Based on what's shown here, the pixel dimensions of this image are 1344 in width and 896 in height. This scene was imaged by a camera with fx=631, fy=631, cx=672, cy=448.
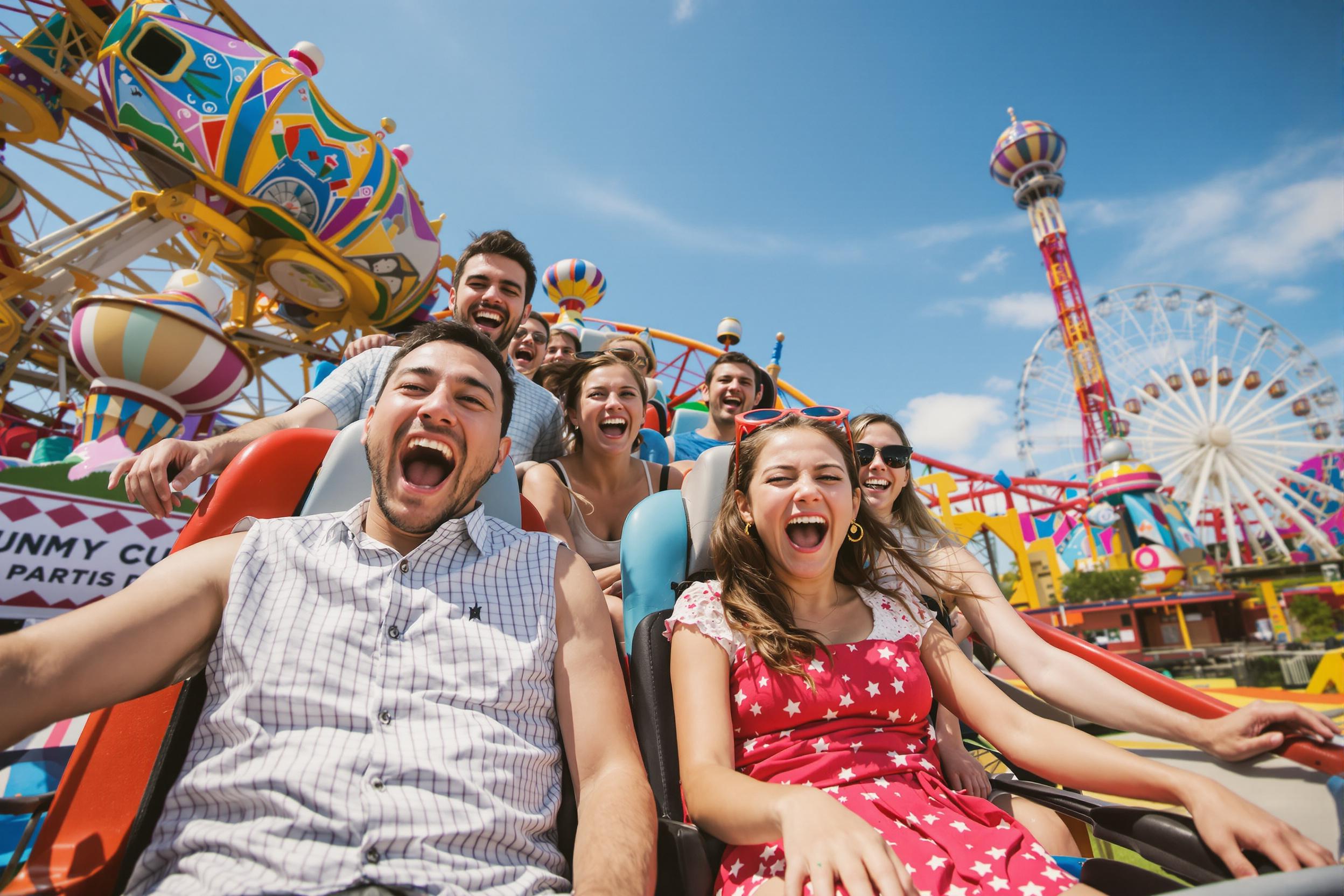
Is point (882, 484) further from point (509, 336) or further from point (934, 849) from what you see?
point (509, 336)

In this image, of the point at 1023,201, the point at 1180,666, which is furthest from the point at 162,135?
the point at 1023,201

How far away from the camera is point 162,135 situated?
609cm

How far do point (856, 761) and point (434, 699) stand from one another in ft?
Answer: 2.83

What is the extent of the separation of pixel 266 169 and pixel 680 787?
7.37 metres

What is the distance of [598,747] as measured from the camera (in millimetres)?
1220

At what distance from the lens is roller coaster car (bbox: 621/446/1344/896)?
1046mm

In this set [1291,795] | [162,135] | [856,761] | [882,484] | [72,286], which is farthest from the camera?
[72,286]

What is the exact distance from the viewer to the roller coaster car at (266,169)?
5.90 metres

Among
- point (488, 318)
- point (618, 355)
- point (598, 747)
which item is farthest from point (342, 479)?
point (618, 355)

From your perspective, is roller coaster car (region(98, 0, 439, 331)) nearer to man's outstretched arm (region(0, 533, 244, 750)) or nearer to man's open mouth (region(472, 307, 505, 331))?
Answer: man's open mouth (region(472, 307, 505, 331))

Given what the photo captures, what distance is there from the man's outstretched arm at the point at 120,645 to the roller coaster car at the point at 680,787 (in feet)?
2.85

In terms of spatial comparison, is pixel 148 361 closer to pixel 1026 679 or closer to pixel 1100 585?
pixel 1026 679

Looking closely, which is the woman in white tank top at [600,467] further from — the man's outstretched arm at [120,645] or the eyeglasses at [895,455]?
the man's outstretched arm at [120,645]

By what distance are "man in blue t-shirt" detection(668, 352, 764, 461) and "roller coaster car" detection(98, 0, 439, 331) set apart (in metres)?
5.33
